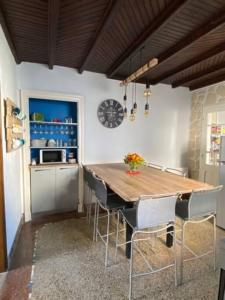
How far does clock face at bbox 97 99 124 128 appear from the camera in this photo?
3.68 metres

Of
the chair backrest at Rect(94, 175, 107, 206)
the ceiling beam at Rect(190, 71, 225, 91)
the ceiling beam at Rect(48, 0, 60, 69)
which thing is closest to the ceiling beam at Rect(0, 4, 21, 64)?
the ceiling beam at Rect(48, 0, 60, 69)

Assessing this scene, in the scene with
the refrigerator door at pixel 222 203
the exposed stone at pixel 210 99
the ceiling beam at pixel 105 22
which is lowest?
the refrigerator door at pixel 222 203

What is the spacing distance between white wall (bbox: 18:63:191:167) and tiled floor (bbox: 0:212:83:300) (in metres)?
1.58

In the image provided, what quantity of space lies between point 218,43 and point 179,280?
9.59ft

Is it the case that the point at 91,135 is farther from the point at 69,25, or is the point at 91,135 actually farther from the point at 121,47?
the point at 69,25

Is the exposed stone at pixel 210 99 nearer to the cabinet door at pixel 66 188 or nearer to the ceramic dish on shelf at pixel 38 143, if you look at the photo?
the cabinet door at pixel 66 188

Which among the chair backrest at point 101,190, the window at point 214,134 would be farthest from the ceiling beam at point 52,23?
the window at point 214,134

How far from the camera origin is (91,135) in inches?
143

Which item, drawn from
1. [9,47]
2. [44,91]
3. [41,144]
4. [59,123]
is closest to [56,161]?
[41,144]

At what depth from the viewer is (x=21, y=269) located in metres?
2.01

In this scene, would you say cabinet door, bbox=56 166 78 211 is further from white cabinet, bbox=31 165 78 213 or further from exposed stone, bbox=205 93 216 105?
exposed stone, bbox=205 93 216 105

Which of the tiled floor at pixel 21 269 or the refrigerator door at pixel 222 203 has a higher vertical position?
the refrigerator door at pixel 222 203

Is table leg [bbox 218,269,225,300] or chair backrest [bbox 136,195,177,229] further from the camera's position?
chair backrest [bbox 136,195,177,229]

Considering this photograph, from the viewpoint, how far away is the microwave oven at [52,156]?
333 cm
